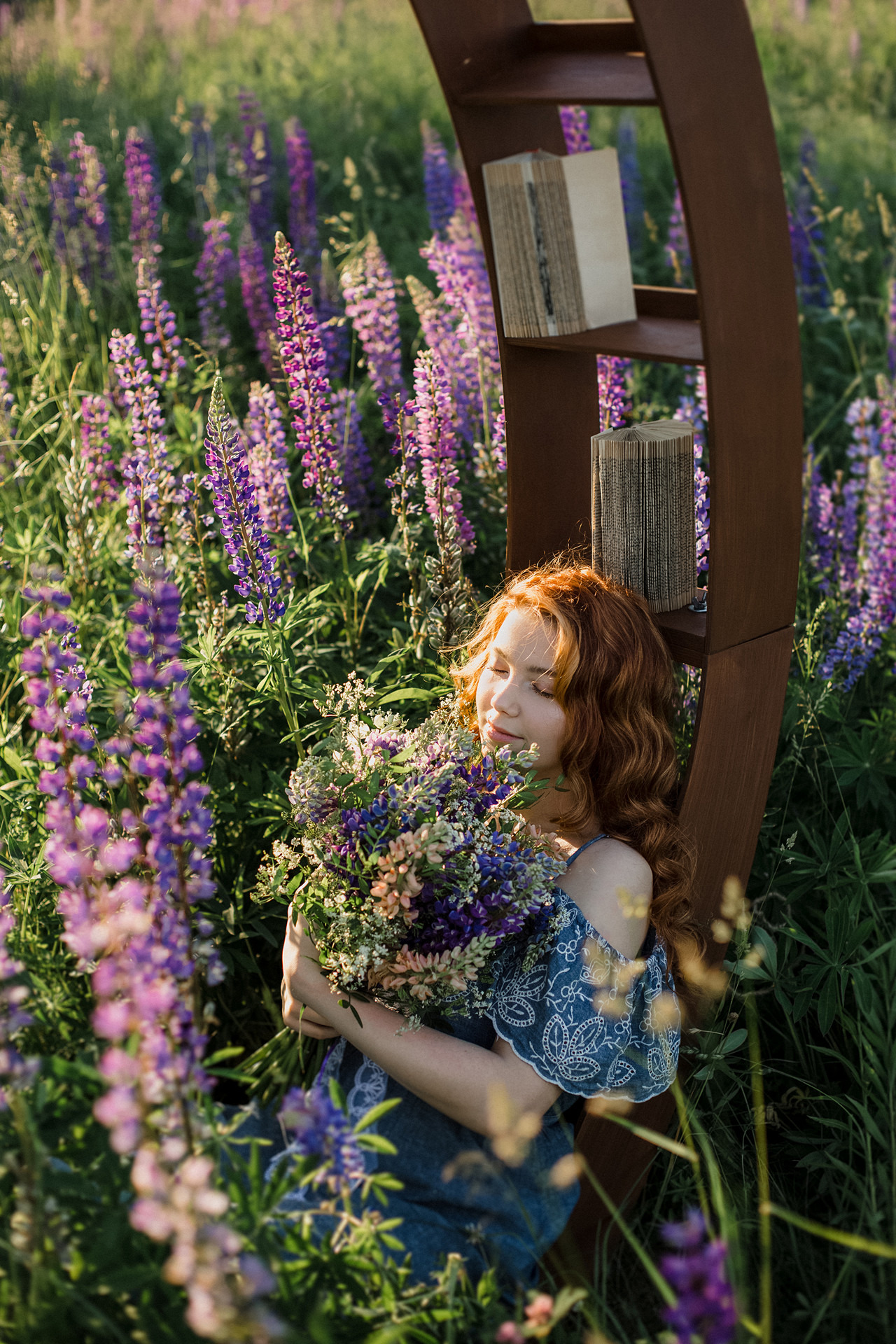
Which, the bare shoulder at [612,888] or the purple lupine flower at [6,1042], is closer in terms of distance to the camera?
the purple lupine flower at [6,1042]

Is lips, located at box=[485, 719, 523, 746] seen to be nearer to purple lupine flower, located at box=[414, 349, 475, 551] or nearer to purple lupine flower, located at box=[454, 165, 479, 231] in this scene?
purple lupine flower, located at box=[414, 349, 475, 551]

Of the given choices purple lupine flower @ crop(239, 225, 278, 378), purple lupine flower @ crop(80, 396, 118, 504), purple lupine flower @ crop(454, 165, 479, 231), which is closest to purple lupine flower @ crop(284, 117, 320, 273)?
purple lupine flower @ crop(454, 165, 479, 231)

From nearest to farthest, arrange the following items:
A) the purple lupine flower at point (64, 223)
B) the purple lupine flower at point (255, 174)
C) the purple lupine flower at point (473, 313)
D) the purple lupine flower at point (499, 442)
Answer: the purple lupine flower at point (499, 442) → the purple lupine flower at point (473, 313) → the purple lupine flower at point (64, 223) → the purple lupine flower at point (255, 174)

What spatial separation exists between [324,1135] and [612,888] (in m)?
0.84

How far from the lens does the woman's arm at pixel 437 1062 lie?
1.93 m

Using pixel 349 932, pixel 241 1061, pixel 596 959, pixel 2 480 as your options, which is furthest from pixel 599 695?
pixel 2 480

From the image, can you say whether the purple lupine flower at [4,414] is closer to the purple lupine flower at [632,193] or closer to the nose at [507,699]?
the nose at [507,699]

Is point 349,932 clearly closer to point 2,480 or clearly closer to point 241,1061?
point 241,1061

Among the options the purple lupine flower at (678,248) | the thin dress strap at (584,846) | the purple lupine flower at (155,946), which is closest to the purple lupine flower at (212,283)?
the purple lupine flower at (678,248)

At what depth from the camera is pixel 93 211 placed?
4543mm

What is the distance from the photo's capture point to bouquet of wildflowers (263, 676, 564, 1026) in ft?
5.81

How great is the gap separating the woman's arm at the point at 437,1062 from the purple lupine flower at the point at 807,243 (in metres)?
4.19

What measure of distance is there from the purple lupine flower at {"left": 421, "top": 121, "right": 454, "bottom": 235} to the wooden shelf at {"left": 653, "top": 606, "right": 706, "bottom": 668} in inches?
121

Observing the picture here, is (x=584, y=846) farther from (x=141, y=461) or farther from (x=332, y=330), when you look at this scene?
(x=332, y=330)
